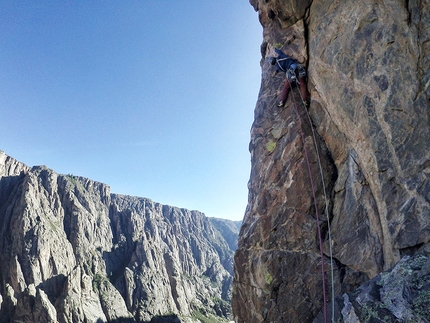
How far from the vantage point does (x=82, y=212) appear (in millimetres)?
121250

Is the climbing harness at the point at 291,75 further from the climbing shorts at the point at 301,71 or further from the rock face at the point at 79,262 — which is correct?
the rock face at the point at 79,262

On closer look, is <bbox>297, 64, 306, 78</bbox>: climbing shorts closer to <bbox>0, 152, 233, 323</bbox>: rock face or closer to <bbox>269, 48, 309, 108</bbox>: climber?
<bbox>269, 48, 309, 108</bbox>: climber

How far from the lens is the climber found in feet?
35.7

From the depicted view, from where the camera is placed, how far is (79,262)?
107 meters

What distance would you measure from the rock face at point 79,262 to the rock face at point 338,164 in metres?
93.6

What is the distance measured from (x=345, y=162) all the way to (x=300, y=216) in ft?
8.14

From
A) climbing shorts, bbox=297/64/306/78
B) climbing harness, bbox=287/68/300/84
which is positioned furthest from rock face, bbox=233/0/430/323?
climbing harness, bbox=287/68/300/84

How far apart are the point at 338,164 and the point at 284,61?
17.5ft

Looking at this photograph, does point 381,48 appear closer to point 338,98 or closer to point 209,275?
point 338,98

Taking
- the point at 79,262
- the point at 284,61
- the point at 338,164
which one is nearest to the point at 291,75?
the point at 284,61

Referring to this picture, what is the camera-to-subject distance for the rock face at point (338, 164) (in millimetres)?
6605

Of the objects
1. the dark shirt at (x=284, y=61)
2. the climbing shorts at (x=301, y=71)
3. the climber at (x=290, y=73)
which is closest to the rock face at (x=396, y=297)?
the climber at (x=290, y=73)

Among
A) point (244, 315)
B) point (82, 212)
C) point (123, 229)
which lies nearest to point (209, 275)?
point (123, 229)

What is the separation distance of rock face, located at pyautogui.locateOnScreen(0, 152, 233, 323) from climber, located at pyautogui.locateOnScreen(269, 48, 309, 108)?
96016 millimetres
